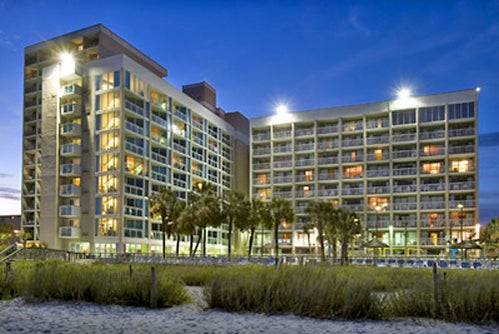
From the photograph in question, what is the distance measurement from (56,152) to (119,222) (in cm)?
1292

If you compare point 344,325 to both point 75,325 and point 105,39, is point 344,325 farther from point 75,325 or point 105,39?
point 105,39

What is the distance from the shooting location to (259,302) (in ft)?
40.8

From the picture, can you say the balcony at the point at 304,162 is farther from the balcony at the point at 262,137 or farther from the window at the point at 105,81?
the window at the point at 105,81

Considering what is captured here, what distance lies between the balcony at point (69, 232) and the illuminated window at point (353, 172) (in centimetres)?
3777

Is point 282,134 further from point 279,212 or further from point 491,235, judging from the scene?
point 491,235

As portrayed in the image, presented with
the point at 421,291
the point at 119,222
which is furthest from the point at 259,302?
the point at 119,222

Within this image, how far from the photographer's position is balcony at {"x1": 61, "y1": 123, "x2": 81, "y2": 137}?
5900 cm

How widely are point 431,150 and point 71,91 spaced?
47585 millimetres

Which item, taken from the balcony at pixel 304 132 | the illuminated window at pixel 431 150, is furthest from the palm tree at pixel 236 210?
the illuminated window at pixel 431 150

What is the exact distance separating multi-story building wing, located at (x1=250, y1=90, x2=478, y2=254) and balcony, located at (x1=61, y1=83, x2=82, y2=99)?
29761 mm

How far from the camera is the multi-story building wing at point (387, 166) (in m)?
A: 65.3

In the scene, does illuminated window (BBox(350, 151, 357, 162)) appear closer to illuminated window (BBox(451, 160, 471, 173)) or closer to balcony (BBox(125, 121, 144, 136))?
illuminated window (BBox(451, 160, 471, 173))

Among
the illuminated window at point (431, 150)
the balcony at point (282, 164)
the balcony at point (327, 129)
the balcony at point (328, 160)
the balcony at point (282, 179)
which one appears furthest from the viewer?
the balcony at point (282, 164)

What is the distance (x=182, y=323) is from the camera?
1094 centimetres
